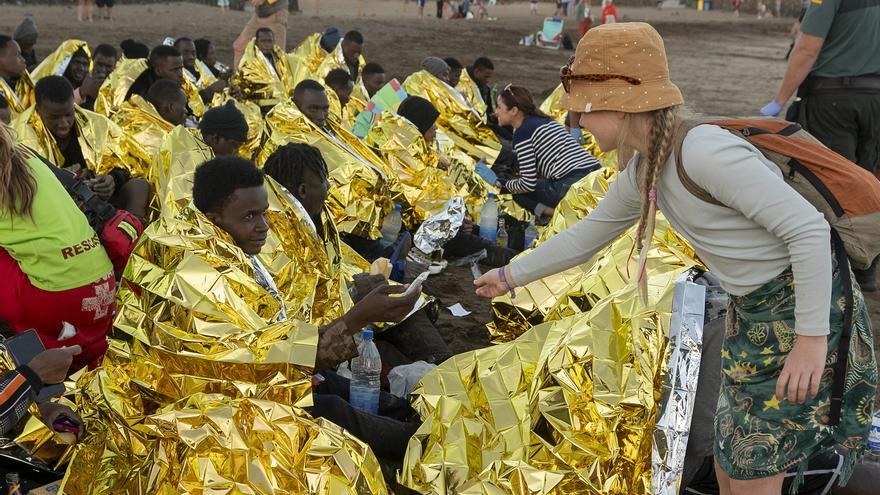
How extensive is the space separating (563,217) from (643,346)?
1513mm

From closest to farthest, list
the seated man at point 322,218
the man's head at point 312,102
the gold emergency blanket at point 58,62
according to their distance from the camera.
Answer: the seated man at point 322,218 < the man's head at point 312,102 < the gold emergency blanket at point 58,62

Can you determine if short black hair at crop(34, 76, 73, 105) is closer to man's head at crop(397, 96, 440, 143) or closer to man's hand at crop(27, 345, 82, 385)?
man's head at crop(397, 96, 440, 143)

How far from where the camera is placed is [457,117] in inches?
293

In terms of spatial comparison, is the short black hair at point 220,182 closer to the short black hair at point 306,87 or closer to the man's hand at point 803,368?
the man's hand at point 803,368

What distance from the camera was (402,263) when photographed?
4.99 metres

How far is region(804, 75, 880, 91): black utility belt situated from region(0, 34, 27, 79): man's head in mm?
4855

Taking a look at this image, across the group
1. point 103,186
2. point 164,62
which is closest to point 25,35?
point 164,62

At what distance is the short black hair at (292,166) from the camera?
396 centimetres

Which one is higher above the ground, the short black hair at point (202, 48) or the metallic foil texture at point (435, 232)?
the short black hair at point (202, 48)

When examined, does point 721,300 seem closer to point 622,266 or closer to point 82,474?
point 622,266

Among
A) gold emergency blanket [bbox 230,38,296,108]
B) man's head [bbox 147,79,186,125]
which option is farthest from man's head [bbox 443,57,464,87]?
man's head [bbox 147,79,186,125]

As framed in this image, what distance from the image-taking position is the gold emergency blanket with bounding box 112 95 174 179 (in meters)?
5.15

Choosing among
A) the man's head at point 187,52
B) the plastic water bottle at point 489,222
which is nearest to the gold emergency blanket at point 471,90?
the man's head at point 187,52

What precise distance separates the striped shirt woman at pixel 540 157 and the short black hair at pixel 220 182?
281 centimetres
